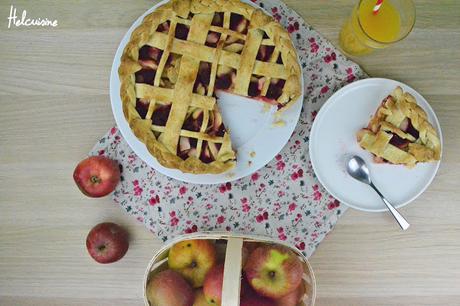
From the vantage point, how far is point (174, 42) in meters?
1.06

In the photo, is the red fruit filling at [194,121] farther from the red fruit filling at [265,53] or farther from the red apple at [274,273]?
the red apple at [274,273]

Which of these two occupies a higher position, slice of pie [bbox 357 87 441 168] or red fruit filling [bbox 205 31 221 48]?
red fruit filling [bbox 205 31 221 48]

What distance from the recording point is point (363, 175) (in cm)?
112

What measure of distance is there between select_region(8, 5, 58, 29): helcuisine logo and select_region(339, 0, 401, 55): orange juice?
0.75 metres

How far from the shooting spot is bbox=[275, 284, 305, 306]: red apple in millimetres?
990

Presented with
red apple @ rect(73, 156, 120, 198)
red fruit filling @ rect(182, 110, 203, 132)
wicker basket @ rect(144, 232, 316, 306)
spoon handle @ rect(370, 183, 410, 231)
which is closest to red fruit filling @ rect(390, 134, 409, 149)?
spoon handle @ rect(370, 183, 410, 231)

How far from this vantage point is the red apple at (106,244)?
1118mm

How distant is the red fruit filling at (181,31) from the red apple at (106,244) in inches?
19.2

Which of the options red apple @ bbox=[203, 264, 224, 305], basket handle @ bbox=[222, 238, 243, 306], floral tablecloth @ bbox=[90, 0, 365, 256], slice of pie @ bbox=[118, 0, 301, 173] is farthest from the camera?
floral tablecloth @ bbox=[90, 0, 365, 256]

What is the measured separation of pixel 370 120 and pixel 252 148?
11.8 inches

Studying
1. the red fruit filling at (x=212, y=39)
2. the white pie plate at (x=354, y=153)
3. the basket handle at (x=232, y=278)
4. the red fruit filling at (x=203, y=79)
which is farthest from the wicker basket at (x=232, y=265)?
the red fruit filling at (x=212, y=39)

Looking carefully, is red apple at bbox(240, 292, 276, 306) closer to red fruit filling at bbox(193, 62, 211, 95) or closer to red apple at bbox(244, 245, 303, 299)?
red apple at bbox(244, 245, 303, 299)

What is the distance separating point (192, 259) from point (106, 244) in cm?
23

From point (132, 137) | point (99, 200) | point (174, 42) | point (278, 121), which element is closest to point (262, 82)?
point (278, 121)
